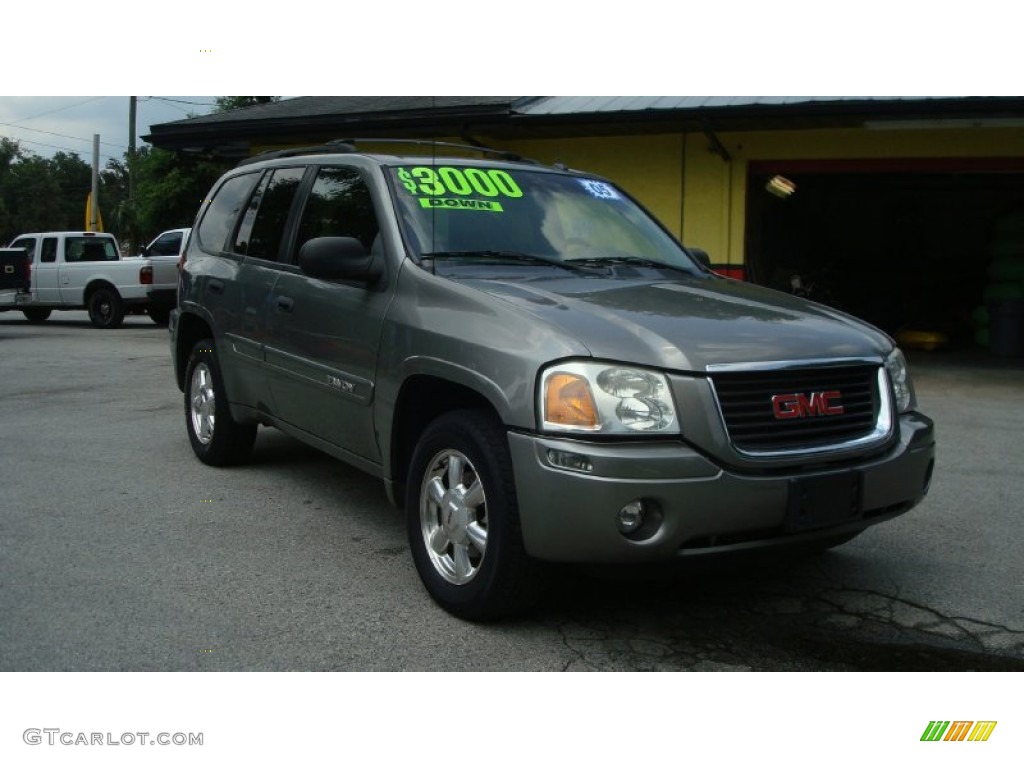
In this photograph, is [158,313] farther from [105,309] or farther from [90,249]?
[90,249]

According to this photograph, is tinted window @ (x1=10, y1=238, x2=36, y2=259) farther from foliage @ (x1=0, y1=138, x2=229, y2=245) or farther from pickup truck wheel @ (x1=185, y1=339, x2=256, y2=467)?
pickup truck wheel @ (x1=185, y1=339, x2=256, y2=467)

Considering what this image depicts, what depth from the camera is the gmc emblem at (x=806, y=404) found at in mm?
3498

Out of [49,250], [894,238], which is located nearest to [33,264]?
[49,250]

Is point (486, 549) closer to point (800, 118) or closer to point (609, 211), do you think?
point (609, 211)

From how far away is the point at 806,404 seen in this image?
3562 millimetres

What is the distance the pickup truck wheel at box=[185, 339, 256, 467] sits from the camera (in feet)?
20.0

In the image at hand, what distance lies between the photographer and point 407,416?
4223 mm

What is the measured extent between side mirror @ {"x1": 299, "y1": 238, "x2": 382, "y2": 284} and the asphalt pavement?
50.7 inches

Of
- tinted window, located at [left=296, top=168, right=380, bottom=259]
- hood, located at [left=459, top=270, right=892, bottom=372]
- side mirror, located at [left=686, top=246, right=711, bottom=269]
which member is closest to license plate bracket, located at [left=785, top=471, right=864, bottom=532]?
hood, located at [left=459, top=270, right=892, bottom=372]

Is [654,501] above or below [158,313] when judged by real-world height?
below

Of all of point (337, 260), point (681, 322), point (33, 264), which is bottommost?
point (681, 322)

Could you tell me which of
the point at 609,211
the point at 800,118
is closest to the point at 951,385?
the point at 800,118

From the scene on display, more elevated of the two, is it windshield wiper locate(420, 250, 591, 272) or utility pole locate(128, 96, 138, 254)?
utility pole locate(128, 96, 138, 254)

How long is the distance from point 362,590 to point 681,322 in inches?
67.2
